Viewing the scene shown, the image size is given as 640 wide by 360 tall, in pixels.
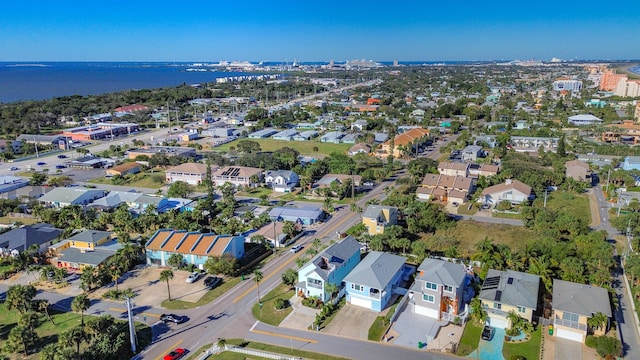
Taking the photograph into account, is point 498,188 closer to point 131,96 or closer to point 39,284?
point 39,284

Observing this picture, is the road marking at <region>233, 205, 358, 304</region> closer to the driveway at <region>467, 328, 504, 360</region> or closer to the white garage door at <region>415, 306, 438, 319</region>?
the white garage door at <region>415, 306, 438, 319</region>

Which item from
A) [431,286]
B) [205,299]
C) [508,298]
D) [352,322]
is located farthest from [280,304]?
[508,298]

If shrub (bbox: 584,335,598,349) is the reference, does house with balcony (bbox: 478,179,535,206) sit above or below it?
above

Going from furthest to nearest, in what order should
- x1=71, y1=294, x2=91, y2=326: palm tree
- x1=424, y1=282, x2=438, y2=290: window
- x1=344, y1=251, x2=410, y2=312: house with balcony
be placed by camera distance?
x1=344, y1=251, x2=410, y2=312: house with balcony → x1=424, y1=282, x2=438, y2=290: window → x1=71, y1=294, x2=91, y2=326: palm tree

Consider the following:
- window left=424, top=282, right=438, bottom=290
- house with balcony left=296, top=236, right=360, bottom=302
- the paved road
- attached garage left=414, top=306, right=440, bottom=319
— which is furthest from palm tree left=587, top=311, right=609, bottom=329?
house with balcony left=296, top=236, right=360, bottom=302

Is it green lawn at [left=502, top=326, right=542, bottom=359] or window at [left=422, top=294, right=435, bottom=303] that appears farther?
window at [left=422, top=294, right=435, bottom=303]

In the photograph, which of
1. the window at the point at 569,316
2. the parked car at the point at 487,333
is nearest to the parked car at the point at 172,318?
the parked car at the point at 487,333
